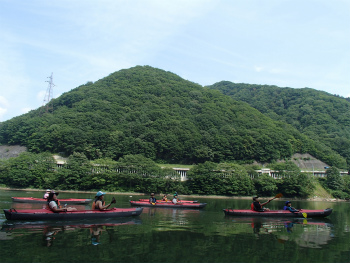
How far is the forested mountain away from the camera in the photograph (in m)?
121

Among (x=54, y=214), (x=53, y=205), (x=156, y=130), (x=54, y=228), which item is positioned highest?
(x=156, y=130)

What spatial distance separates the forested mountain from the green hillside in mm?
14955

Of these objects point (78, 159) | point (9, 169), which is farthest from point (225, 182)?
point (9, 169)

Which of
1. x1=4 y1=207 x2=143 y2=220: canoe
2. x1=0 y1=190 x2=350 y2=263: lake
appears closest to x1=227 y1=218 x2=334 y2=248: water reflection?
x1=0 y1=190 x2=350 y2=263: lake

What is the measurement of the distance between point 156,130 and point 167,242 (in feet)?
274

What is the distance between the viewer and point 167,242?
15516 mm

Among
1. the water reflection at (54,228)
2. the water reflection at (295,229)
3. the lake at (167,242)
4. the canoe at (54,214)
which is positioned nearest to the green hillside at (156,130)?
the water reflection at (295,229)

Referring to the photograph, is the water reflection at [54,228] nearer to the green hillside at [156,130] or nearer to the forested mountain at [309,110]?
the green hillside at [156,130]

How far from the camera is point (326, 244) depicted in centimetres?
1666

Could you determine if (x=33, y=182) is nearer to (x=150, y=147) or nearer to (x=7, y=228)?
(x=150, y=147)

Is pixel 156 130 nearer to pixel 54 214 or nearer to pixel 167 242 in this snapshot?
pixel 54 214

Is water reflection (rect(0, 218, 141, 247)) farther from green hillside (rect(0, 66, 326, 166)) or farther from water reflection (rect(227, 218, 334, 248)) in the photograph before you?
green hillside (rect(0, 66, 326, 166))

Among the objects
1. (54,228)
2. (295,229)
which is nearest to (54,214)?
(54,228)

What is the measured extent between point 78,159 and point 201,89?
83032 millimetres
